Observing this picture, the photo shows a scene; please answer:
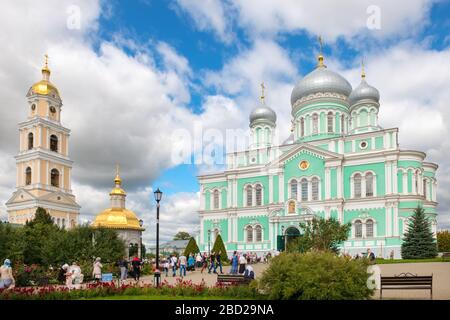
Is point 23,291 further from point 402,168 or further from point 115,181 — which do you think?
point 115,181

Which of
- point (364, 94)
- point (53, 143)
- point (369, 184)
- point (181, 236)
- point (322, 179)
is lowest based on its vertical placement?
point (181, 236)

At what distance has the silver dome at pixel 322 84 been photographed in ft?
160

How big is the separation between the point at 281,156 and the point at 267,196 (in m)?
4.24

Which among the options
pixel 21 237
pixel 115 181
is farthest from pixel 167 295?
pixel 115 181

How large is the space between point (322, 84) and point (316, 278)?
39218 millimetres

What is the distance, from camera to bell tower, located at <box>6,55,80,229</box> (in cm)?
5162

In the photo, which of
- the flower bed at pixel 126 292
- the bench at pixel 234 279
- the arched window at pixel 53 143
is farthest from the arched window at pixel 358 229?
the arched window at pixel 53 143

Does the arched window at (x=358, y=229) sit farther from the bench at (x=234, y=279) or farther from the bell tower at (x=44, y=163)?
the bell tower at (x=44, y=163)

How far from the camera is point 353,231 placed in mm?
41688

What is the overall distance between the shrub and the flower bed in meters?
1.15

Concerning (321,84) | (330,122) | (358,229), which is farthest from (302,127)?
(358,229)

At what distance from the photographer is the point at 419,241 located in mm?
35312

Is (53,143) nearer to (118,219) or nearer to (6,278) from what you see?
(118,219)

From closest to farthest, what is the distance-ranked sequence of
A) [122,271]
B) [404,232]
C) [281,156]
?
[122,271] < [404,232] < [281,156]
